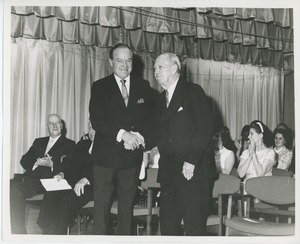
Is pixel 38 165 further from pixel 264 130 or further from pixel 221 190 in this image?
pixel 264 130

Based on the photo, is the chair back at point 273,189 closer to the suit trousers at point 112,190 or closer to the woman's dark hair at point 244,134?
the woman's dark hair at point 244,134

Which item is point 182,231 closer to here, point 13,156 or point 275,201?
point 275,201

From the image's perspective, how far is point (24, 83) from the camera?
2.67 meters

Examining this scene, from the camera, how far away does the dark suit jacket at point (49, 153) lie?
2.69 meters

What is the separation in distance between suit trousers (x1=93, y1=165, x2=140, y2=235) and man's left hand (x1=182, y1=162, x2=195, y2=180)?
27 cm

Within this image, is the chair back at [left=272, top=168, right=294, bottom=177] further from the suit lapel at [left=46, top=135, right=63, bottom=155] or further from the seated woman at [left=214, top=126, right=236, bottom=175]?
the suit lapel at [left=46, top=135, right=63, bottom=155]

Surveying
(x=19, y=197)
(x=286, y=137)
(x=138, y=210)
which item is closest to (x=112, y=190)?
(x=138, y=210)

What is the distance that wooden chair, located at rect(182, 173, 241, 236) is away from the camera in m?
2.74

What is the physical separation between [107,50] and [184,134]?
65 cm

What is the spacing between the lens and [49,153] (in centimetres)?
274

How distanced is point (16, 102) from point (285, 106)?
1551mm

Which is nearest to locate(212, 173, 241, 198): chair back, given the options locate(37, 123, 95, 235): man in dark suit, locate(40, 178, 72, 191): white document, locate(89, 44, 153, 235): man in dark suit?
locate(89, 44, 153, 235): man in dark suit
